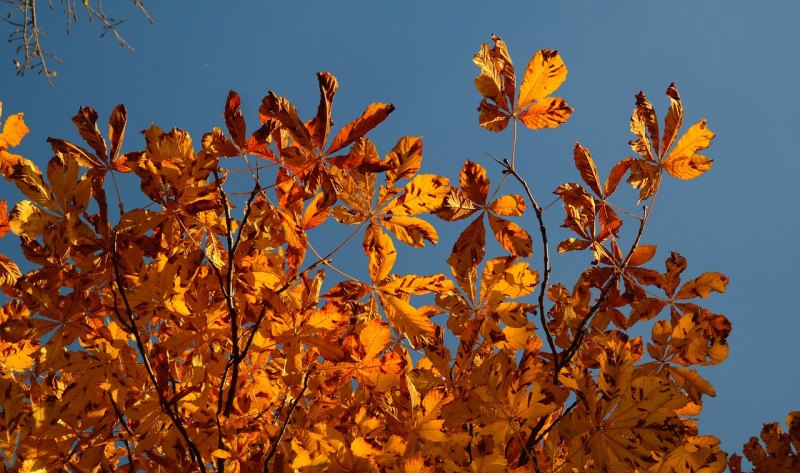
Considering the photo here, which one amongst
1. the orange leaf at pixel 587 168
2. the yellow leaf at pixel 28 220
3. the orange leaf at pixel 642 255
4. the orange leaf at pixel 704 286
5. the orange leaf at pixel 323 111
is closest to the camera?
the orange leaf at pixel 323 111

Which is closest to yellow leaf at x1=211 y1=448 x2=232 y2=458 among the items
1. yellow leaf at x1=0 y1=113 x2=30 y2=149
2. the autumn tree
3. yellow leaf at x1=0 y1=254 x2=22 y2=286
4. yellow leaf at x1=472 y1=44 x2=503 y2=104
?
the autumn tree

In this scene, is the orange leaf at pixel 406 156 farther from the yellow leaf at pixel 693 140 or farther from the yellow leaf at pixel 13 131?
the yellow leaf at pixel 13 131

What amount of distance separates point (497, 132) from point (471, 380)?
22.6 inches

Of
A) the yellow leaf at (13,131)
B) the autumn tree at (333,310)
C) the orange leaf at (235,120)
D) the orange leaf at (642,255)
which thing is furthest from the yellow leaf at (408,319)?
the yellow leaf at (13,131)

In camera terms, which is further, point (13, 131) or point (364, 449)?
point (13, 131)

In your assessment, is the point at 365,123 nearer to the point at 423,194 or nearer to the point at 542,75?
the point at 423,194

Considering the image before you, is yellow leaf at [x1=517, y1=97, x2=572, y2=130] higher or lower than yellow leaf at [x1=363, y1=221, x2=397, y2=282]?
above

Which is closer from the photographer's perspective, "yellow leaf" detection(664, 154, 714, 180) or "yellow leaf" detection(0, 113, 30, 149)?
"yellow leaf" detection(664, 154, 714, 180)

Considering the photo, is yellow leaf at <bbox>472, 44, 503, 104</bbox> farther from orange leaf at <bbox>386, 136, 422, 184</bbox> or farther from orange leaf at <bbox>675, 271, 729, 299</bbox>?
orange leaf at <bbox>675, 271, 729, 299</bbox>

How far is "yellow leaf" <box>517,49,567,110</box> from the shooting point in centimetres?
141

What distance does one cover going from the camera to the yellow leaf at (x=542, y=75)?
4.63ft

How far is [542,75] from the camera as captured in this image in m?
1.43

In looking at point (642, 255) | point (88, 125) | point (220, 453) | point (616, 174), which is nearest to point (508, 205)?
point (616, 174)

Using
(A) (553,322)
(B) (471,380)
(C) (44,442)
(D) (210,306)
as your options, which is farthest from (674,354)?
(C) (44,442)
